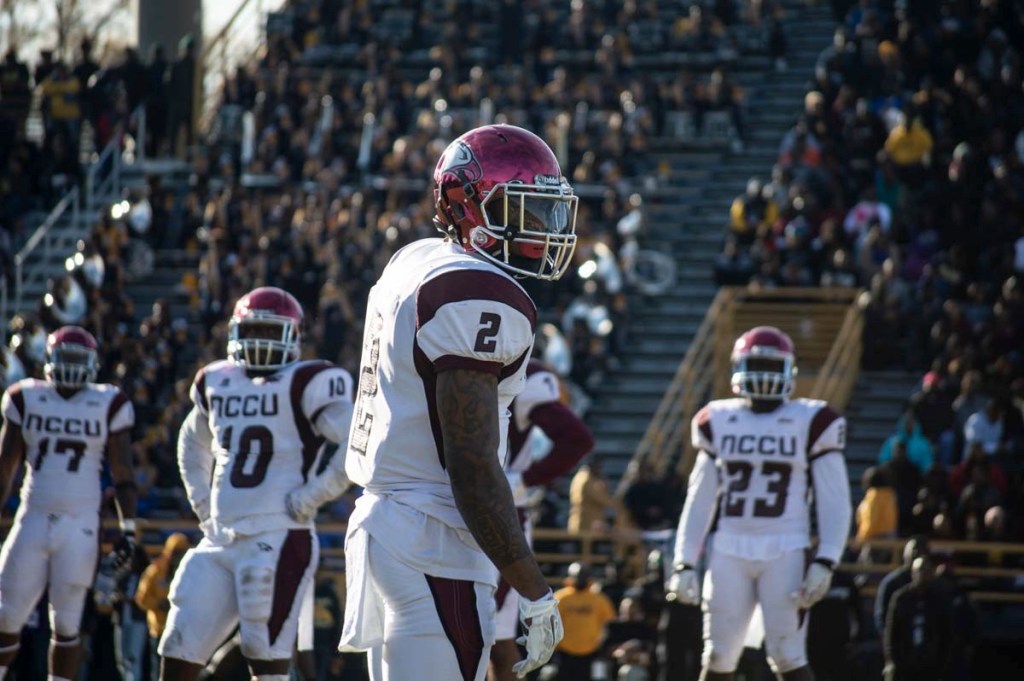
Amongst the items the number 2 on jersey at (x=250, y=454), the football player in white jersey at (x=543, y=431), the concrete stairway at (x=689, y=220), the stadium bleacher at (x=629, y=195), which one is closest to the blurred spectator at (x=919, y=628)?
the stadium bleacher at (x=629, y=195)

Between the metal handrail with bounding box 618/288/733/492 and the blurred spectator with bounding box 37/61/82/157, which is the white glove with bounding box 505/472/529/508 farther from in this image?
the blurred spectator with bounding box 37/61/82/157

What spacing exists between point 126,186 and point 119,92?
1.50 meters

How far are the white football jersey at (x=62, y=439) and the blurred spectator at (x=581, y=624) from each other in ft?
13.1

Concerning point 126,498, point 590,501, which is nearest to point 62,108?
point 590,501

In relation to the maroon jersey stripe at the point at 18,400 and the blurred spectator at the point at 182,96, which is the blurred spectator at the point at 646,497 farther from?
the blurred spectator at the point at 182,96

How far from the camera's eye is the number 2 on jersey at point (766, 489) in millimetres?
8867

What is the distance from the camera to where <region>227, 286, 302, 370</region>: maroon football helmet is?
26.5 ft

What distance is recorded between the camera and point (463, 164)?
496cm

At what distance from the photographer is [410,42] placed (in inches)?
993

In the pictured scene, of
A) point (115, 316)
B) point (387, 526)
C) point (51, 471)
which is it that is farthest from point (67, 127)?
point (387, 526)

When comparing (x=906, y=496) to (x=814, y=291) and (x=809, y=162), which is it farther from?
(x=809, y=162)

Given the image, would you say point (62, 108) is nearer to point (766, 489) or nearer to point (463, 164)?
point (766, 489)

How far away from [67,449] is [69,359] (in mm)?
501

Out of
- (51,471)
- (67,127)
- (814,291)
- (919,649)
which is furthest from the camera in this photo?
(67,127)
